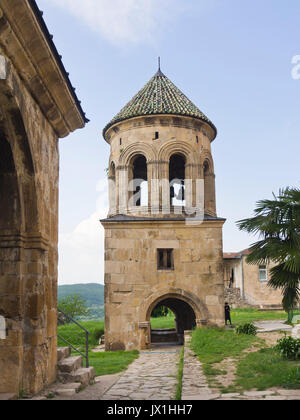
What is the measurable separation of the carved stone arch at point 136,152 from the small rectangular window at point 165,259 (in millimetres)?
3442

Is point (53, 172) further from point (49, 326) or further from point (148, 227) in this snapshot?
point (148, 227)

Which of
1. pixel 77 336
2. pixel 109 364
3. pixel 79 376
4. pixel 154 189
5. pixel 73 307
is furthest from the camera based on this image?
pixel 73 307

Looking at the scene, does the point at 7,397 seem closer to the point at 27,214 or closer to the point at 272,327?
the point at 27,214

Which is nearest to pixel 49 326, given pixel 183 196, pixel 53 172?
pixel 53 172

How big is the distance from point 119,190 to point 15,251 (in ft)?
38.5

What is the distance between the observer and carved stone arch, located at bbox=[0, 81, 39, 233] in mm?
5551

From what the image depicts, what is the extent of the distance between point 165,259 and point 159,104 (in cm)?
606

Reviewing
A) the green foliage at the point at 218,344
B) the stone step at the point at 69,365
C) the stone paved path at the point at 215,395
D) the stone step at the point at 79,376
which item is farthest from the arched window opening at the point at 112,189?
the stone paved path at the point at 215,395

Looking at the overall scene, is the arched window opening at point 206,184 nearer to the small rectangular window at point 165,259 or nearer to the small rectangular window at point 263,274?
the small rectangular window at point 165,259

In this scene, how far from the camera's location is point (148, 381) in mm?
8938

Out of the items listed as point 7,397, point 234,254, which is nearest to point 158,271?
point 7,397

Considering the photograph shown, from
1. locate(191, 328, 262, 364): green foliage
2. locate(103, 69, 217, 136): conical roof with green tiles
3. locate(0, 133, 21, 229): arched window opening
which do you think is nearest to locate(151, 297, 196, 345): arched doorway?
locate(191, 328, 262, 364): green foliage

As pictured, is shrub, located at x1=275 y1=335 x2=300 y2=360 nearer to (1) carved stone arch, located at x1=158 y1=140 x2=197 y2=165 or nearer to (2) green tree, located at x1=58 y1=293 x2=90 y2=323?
(1) carved stone arch, located at x1=158 y1=140 x2=197 y2=165

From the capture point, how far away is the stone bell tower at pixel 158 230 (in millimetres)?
16781
